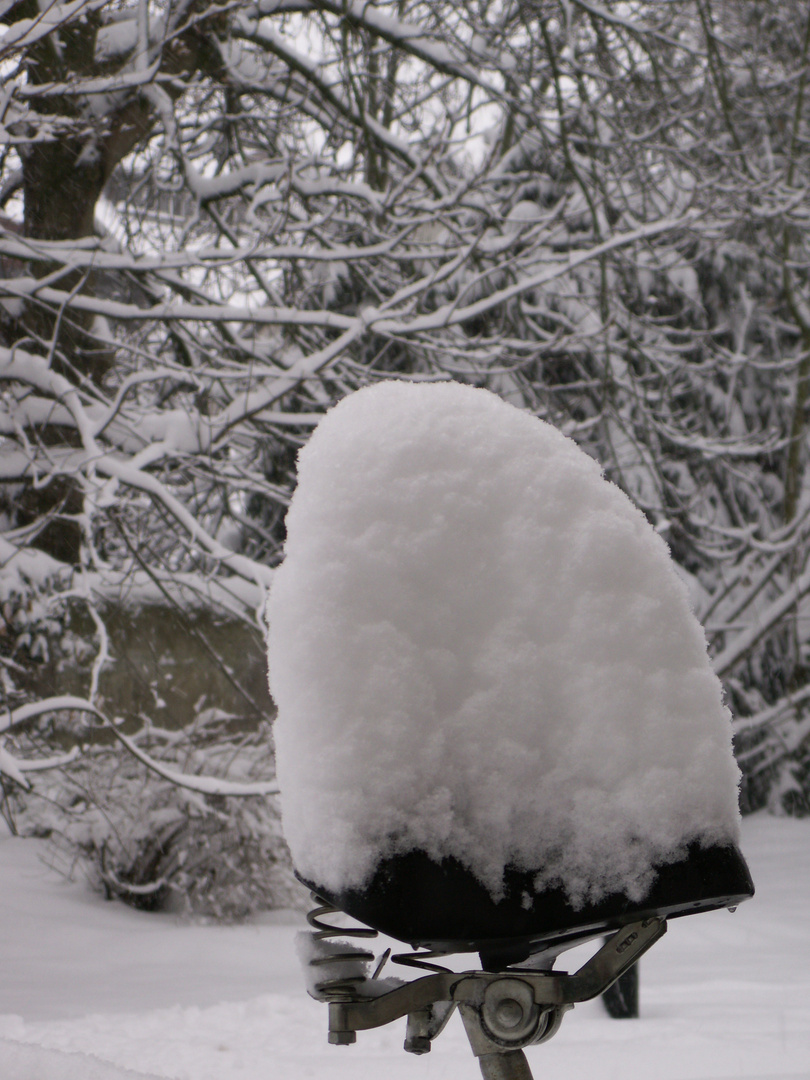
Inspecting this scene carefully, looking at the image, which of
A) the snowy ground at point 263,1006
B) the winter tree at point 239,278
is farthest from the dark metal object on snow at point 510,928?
the winter tree at point 239,278

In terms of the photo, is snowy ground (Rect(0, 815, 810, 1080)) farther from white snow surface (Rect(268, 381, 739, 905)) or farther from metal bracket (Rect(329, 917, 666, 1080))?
white snow surface (Rect(268, 381, 739, 905))

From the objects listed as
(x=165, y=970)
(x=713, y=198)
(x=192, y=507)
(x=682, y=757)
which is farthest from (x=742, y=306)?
(x=682, y=757)

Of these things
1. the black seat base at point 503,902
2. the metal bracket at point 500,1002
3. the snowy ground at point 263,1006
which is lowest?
the snowy ground at point 263,1006

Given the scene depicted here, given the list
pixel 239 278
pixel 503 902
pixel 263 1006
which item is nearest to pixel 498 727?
pixel 503 902

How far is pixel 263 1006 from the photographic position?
141 inches

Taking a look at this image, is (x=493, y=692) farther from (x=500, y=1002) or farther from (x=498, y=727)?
(x=500, y=1002)

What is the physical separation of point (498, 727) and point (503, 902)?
0.13 metres

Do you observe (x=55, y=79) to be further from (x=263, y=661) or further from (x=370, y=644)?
(x=370, y=644)

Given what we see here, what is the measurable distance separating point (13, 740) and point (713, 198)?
4.37m

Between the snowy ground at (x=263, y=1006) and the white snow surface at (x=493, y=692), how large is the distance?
77 cm

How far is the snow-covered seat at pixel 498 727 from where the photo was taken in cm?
73

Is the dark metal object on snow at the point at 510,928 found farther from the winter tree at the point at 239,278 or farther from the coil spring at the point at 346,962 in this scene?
the winter tree at the point at 239,278

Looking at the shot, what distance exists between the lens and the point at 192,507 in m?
5.34

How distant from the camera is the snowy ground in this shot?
2.76 m
